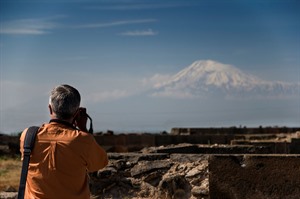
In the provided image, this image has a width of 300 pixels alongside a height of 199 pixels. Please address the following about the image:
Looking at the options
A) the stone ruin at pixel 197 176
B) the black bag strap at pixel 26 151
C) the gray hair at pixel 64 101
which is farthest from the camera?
the stone ruin at pixel 197 176

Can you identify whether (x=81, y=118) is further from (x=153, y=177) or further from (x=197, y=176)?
(x=153, y=177)

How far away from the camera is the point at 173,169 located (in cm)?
808

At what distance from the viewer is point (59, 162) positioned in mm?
3701

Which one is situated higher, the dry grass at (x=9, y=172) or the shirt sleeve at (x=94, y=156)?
the shirt sleeve at (x=94, y=156)

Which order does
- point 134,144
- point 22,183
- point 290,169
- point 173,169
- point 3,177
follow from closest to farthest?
point 22,183 < point 290,169 < point 173,169 < point 3,177 < point 134,144

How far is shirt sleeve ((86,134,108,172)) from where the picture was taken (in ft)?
12.4

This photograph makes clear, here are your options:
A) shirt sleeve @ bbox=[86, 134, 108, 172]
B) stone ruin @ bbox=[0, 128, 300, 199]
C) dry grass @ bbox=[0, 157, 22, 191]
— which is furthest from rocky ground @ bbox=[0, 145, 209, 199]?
dry grass @ bbox=[0, 157, 22, 191]

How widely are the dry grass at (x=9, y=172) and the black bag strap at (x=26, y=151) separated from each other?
10940mm

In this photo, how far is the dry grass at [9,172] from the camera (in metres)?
15.5

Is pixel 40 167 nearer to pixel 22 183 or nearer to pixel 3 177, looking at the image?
pixel 22 183

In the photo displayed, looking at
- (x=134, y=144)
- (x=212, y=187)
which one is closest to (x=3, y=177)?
(x=134, y=144)

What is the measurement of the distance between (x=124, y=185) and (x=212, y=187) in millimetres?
1538

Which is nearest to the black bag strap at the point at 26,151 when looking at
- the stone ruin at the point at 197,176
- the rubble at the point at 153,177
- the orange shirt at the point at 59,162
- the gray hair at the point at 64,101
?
the orange shirt at the point at 59,162

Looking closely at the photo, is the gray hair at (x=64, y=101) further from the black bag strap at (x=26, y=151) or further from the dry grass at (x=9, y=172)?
the dry grass at (x=9, y=172)
